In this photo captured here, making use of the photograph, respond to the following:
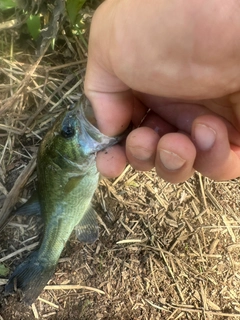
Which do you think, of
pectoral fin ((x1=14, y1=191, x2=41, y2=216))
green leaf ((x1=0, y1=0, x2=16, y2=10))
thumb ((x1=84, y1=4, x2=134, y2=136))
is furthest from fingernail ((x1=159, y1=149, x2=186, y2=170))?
green leaf ((x1=0, y1=0, x2=16, y2=10))

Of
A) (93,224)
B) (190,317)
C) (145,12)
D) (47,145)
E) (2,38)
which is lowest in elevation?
(190,317)

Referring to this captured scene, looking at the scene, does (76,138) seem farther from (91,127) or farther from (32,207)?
(32,207)

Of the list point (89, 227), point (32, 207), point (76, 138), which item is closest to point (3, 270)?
point (32, 207)

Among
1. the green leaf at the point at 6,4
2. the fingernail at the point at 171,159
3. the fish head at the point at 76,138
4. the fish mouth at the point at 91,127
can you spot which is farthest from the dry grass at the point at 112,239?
the fingernail at the point at 171,159

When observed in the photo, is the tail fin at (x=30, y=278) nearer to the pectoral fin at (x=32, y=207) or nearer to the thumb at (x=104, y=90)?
the pectoral fin at (x=32, y=207)

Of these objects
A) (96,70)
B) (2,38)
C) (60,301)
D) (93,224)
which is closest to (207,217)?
(93,224)

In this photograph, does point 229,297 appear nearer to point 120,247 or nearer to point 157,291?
point 157,291

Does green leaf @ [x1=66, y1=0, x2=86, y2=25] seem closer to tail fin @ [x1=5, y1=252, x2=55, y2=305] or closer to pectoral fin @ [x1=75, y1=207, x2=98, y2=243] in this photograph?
pectoral fin @ [x1=75, y1=207, x2=98, y2=243]
